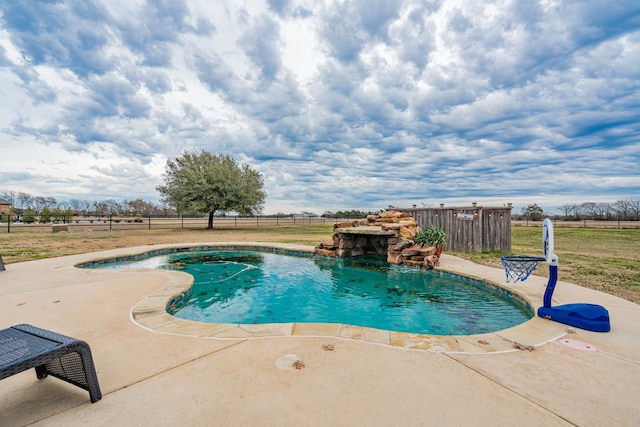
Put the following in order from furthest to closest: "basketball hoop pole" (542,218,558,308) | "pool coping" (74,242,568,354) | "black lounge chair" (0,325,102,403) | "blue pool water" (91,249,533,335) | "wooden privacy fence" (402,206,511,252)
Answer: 1. "wooden privacy fence" (402,206,511,252)
2. "blue pool water" (91,249,533,335)
3. "basketball hoop pole" (542,218,558,308)
4. "pool coping" (74,242,568,354)
5. "black lounge chair" (0,325,102,403)

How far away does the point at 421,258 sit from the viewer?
7879 mm

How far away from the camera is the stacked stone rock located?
8047 mm

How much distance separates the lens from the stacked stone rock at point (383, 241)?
26.4ft

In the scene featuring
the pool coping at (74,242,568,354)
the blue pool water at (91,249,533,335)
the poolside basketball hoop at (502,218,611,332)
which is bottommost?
the blue pool water at (91,249,533,335)

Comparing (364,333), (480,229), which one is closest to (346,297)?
(364,333)

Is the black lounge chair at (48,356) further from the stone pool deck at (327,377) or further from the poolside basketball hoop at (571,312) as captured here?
the poolside basketball hoop at (571,312)

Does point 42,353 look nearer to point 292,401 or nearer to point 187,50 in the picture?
point 292,401

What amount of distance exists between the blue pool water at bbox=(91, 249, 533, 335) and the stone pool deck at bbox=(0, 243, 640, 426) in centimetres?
121

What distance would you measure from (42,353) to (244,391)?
1.21 meters

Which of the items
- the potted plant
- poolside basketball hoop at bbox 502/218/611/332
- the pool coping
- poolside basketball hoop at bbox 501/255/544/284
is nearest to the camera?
the pool coping

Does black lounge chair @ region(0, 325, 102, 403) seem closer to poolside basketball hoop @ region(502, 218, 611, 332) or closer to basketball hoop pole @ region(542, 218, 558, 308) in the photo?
poolside basketball hoop @ region(502, 218, 611, 332)

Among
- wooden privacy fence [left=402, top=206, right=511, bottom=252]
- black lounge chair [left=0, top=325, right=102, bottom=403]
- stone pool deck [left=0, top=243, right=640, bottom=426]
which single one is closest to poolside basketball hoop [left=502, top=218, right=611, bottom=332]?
stone pool deck [left=0, top=243, right=640, bottom=426]

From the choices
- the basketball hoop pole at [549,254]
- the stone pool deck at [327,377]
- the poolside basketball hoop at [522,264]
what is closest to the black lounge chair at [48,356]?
the stone pool deck at [327,377]

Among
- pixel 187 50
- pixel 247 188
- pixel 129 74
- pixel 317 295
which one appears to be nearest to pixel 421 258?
pixel 317 295
